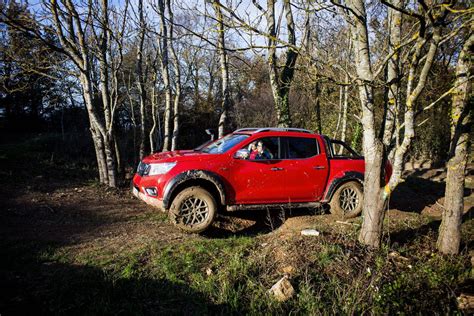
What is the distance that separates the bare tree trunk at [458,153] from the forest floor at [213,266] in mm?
341

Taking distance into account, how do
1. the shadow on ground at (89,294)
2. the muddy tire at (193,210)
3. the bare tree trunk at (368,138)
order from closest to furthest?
the shadow on ground at (89,294) < the bare tree trunk at (368,138) < the muddy tire at (193,210)

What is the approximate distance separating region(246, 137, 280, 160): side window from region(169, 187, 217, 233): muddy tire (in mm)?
1159

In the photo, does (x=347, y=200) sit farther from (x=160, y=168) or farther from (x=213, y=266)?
(x=160, y=168)

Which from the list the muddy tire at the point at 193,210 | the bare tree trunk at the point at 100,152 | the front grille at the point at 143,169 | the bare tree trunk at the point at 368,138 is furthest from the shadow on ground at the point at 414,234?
the bare tree trunk at the point at 100,152

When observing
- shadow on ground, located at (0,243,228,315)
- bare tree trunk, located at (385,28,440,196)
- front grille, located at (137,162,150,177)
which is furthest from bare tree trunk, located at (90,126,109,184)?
bare tree trunk, located at (385,28,440,196)

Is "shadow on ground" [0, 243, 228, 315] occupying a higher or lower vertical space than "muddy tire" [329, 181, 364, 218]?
lower

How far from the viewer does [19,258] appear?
407 cm

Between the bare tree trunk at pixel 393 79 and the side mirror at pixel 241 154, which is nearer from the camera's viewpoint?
the bare tree trunk at pixel 393 79

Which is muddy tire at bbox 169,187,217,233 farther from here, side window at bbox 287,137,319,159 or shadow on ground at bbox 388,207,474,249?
shadow on ground at bbox 388,207,474,249

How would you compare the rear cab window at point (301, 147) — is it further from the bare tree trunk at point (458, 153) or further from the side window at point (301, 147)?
the bare tree trunk at point (458, 153)

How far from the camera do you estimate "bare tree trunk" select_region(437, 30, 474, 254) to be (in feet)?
15.1

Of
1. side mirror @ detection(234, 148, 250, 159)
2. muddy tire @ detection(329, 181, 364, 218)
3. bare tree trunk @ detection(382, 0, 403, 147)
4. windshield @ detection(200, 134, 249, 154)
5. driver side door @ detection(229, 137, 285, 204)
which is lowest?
muddy tire @ detection(329, 181, 364, 218)

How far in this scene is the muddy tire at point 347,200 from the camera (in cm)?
627

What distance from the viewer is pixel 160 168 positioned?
536 centimetres
